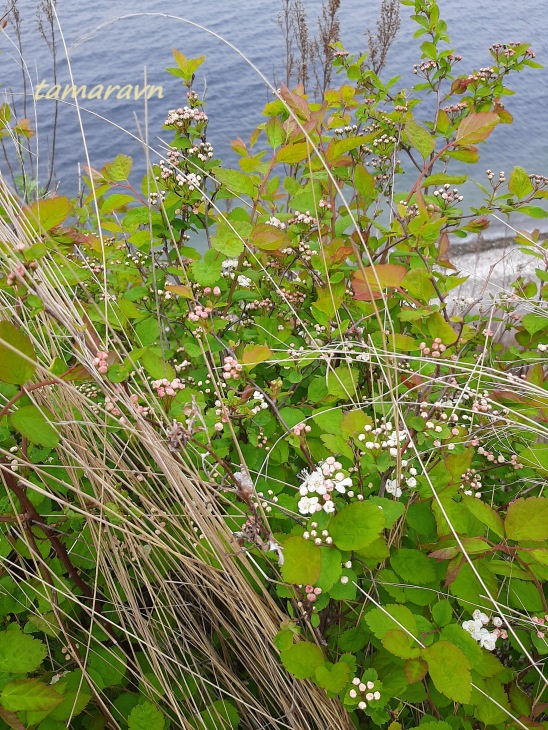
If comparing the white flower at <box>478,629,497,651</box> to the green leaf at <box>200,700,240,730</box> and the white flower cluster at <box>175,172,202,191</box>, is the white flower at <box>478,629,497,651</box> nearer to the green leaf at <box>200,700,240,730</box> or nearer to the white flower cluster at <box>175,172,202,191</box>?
the green leaf at <box>200,700,240,730</box>

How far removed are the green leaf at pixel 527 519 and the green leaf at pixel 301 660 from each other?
15.1 inches

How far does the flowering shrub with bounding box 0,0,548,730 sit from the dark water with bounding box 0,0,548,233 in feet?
16.4

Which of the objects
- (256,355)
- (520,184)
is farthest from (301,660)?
(520,184)

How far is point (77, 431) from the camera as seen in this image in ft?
3.73

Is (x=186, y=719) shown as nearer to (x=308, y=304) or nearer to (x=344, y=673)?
(x=344, y=673)

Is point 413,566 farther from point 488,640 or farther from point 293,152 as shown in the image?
point 293,152

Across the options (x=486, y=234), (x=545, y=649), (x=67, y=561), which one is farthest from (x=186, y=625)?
(x=486, y=234)

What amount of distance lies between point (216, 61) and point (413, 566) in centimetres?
965

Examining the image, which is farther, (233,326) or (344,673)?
(233,326)

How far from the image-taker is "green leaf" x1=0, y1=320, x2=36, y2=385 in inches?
32.4

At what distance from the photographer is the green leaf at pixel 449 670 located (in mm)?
838

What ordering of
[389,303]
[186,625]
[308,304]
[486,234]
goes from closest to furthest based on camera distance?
1. [186,625]
2. [389,303]
3. [308,304]
4. [486,234]

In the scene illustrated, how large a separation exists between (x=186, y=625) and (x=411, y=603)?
1.68 feet

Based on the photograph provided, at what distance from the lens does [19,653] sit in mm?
970
